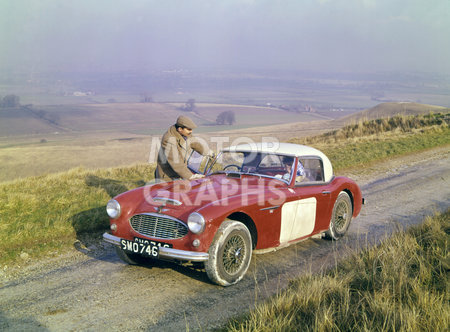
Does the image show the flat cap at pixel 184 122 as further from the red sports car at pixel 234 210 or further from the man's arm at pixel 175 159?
the red sports car at pixel 234 210

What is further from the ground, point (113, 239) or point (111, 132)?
point (113, 239)

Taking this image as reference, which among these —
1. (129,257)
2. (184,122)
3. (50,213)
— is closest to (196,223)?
(129,257)

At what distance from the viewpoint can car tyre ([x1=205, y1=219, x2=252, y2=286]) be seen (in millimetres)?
5064

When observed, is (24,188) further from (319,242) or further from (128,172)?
(319,242)

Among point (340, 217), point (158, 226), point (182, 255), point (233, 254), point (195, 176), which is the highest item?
point (195, 176)

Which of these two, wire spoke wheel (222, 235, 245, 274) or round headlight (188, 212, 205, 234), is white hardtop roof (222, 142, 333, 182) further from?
round headlight (188, 212, 205, 234)

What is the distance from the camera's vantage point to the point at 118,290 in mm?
5184

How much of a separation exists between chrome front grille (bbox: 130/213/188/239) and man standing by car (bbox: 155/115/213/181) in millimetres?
1574

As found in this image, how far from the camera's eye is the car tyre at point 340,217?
23.6 feet

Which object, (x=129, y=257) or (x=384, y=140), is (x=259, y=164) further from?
(x=384, y=140)

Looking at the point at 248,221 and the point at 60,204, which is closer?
the point at 248,221

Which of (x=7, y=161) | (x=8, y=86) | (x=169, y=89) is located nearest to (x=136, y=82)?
(x=169, y=89)

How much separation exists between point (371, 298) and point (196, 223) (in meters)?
2.08

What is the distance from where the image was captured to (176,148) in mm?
7152
